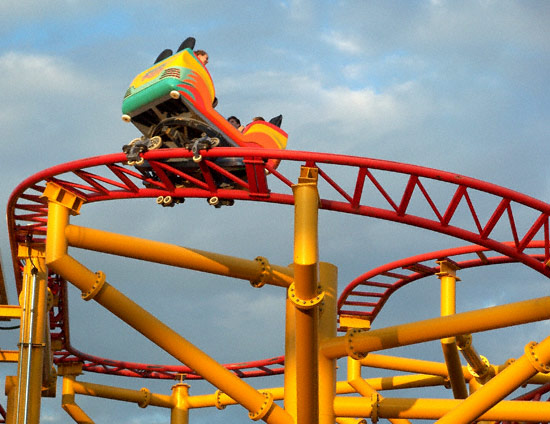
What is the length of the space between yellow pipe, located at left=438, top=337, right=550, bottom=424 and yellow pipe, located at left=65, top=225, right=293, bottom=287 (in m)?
2.86

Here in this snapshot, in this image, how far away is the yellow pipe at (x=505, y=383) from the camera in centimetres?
1045

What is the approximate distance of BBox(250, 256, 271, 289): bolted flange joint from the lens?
1252cm

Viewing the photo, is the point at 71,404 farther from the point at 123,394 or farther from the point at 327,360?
the point at 327,360

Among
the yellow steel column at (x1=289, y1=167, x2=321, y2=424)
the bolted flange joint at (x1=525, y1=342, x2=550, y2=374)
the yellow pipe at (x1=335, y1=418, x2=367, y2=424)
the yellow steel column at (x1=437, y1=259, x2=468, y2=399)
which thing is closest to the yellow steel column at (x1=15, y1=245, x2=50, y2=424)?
the yellow steel column at (x1=289, y1=167, x2=321, y2=424)

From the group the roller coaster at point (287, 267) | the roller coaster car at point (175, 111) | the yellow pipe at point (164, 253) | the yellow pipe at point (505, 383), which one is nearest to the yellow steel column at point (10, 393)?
the roller coaster at point (287, 267)

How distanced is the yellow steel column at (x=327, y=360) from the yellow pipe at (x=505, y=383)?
81.5 inches

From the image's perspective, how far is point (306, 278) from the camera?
388 inches

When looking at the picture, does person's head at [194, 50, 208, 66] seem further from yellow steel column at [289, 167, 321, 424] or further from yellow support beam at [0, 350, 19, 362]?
yellow support beam at [0, 350, 19, 362]

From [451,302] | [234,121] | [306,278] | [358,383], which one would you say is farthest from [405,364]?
[306,278]

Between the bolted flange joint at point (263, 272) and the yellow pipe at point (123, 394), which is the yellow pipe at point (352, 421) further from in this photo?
the bolted flange joint at point (263, 272)

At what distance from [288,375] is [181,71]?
3904 mm

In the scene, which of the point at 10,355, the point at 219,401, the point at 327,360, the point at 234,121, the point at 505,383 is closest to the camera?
the point at 505,383

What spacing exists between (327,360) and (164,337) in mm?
2168

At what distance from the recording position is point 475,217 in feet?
44.2
